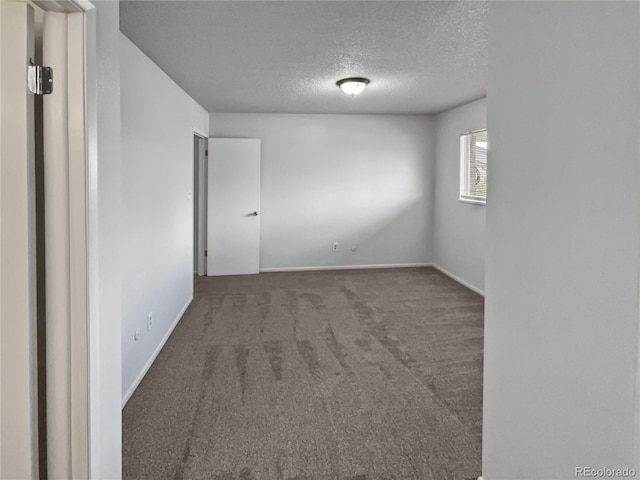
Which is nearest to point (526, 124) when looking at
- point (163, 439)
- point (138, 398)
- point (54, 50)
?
point (54, 50)

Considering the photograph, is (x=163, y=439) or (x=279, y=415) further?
(x=279, y=415)

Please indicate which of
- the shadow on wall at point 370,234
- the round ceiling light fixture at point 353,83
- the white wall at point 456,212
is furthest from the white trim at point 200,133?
the white wall at point 456,212

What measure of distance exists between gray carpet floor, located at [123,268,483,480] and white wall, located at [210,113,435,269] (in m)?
1.84

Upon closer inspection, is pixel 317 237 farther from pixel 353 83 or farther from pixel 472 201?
pixel 353 83

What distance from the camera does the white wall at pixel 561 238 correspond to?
109 cm

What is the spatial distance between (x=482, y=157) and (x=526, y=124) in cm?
428

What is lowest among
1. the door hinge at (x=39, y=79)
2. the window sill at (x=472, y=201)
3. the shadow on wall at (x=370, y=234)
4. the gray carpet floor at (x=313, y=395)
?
the gray carpet floor at (x=313, y=395)

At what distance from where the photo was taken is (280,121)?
6.38m

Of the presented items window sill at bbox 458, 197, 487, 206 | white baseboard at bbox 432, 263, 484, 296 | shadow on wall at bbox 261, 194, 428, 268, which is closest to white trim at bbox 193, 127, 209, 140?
shadow on wall at bbox 261, 194, 428, 268

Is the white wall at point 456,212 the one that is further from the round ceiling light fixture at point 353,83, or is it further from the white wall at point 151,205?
the white wall at point 151,205

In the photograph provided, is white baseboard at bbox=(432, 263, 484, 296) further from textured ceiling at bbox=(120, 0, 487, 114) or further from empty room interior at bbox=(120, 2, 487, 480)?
textured ceiling at bbox=(120, 0, 487, 114)

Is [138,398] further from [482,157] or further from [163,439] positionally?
[482,157]

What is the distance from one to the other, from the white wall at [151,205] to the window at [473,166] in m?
3.51

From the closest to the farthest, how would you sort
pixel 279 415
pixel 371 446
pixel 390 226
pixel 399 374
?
pixel 371 446 < pixel 279 415 < pixel 399 374 < pixel 390 226
